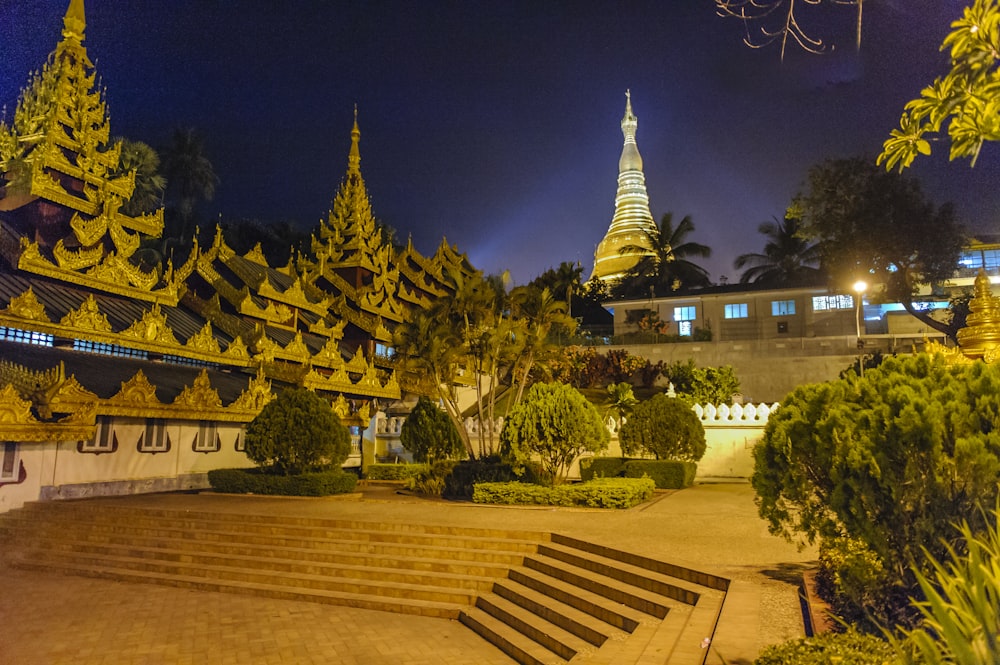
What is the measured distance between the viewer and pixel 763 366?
36312 millimetres

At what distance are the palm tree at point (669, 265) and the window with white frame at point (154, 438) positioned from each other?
4164 centimetres

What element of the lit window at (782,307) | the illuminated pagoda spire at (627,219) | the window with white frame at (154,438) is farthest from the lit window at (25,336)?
the illuminated pagoda spire at (627,219)

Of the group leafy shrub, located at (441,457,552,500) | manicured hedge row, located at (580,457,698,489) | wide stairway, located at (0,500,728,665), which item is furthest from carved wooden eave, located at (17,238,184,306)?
manicured hedge row, located at (580,457,698,489)

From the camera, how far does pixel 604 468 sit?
19703 millimetres

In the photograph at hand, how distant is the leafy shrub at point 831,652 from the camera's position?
4.04m

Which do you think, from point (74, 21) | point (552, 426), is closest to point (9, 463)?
point (552, 426)

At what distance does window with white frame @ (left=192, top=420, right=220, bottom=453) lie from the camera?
2000 cm

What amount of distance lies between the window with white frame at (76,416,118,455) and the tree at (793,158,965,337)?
1333 inches

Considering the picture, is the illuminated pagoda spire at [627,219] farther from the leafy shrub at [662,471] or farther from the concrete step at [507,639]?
the concrete step at [507,639]

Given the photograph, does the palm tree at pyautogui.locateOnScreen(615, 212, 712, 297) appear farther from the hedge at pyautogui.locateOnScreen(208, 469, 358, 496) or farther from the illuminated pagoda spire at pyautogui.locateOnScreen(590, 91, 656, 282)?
the hedge at pyautogui.locateOnScreen(208, 469, 358, 496)

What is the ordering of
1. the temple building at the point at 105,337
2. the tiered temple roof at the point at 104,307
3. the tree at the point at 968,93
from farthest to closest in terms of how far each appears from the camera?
the tiered temple roof at the point at 104,307, the temple building at the point at 105,337, the tree at the point at 968,93

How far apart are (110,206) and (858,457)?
69.8 feet

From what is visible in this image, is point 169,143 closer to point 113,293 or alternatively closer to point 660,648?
point 113,293

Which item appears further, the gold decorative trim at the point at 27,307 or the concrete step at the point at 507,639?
the gold decorative trim at the point at 27,307
